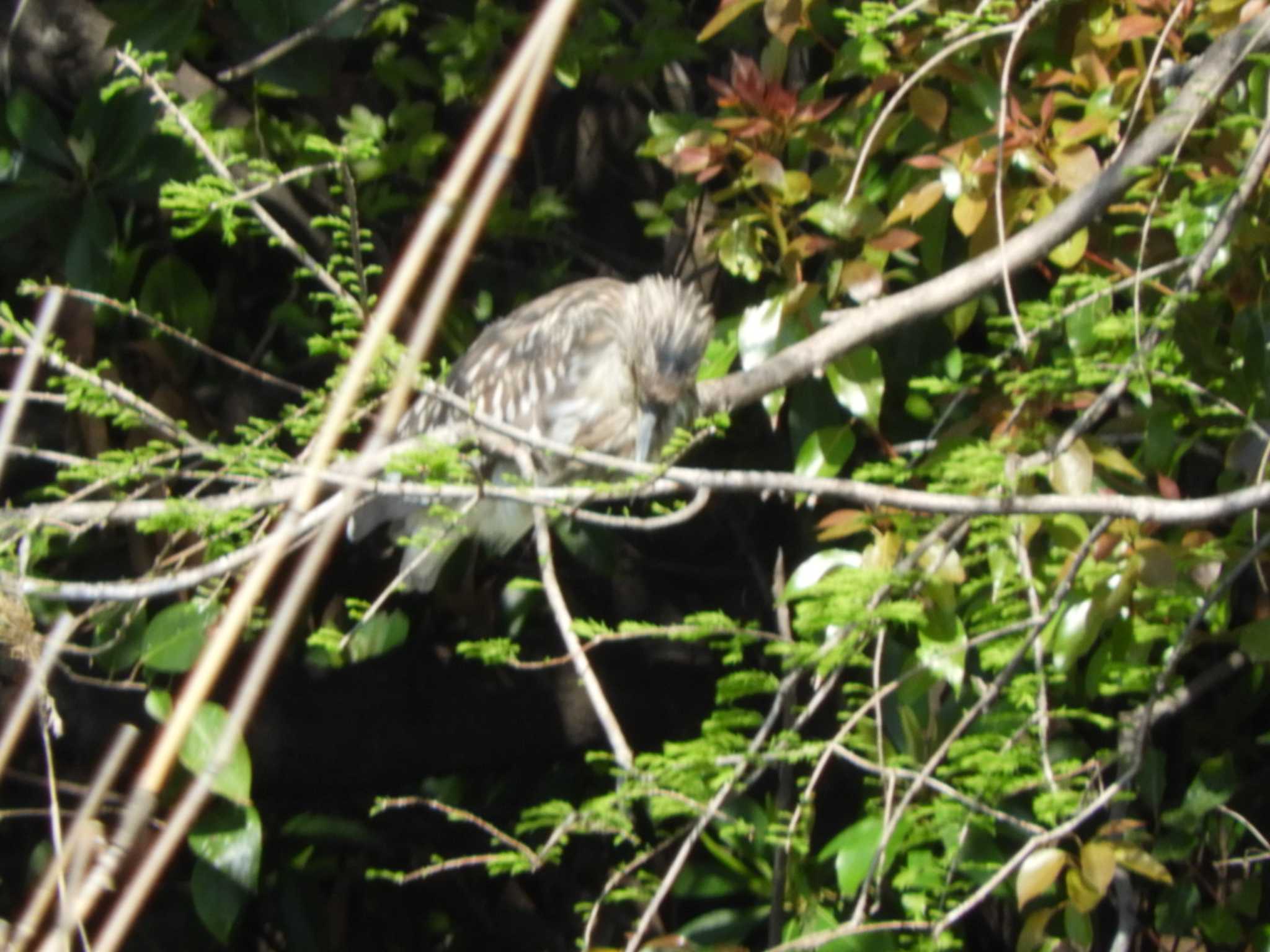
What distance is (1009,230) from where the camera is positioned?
204 centimetres

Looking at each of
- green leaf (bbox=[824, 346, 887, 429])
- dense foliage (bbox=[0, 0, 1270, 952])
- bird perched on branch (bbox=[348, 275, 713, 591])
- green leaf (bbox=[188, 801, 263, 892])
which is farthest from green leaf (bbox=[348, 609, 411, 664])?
green leaf (bbox=[824, 346, 887, 429])

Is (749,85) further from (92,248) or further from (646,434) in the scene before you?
(92,248)

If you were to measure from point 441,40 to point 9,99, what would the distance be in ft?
2.62

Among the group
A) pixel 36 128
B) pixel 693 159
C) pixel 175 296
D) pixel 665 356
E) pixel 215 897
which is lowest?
pixel 215 897

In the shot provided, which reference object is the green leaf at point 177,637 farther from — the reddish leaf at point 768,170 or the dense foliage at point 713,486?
the reddish leaf at point 768,170

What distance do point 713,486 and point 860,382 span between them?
763 millimetres

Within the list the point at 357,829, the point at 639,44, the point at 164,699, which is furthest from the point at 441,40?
the point at 357,829

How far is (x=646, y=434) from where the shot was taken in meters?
2.26

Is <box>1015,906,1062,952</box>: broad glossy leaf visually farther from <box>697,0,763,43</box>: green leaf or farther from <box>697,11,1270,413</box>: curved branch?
<box>697,0,763,43</box>: green leaf

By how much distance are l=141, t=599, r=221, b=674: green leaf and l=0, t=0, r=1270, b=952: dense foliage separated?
0.04 ft

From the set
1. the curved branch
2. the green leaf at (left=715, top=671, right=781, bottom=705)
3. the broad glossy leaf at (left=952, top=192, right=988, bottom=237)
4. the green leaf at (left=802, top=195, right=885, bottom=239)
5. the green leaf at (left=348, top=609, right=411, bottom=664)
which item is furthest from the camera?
the green leaf at (left=348, top=609, right=411, bottom=664)

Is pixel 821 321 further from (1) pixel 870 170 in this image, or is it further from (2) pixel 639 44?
(2) pixel 639 44

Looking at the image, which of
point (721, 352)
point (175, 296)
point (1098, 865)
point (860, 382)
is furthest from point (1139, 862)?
point (175, 296)

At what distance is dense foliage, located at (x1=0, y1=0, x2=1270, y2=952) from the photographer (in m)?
1.55
